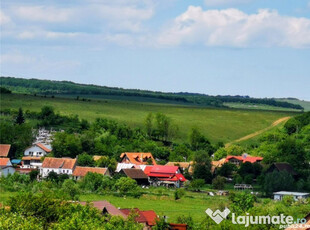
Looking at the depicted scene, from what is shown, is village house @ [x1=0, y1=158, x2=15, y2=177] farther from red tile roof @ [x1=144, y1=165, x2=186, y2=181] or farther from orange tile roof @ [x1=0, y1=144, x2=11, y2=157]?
red tile roof @ [x1=144, y1=165, x2=186, y2=181]

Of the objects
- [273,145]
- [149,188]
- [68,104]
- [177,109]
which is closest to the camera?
[149,188]

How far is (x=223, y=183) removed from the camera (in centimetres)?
9631

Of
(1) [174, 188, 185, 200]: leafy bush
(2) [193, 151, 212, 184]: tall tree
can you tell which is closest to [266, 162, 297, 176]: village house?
(2) [193, 151, 212, 184]: tall tree

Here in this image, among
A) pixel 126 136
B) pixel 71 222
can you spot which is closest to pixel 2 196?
pixel 71 222

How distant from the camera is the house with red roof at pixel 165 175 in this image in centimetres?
10056

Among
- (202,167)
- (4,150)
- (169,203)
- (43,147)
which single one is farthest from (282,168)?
(4,150)

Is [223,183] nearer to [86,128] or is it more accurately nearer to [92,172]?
[92,172]

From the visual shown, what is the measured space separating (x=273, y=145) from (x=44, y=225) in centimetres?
7704

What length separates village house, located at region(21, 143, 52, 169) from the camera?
109 meters

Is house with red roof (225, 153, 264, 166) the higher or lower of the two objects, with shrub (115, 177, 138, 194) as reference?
higher

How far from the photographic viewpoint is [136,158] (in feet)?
369

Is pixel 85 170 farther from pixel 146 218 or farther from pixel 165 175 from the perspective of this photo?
pixel 146 218

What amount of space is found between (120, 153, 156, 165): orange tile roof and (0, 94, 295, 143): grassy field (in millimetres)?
27723

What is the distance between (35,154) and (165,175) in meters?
19.3
